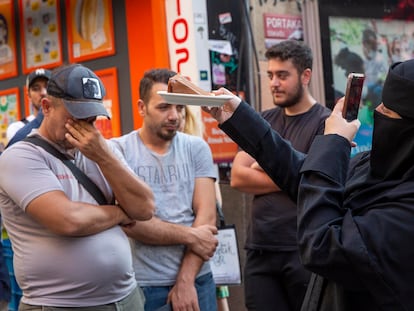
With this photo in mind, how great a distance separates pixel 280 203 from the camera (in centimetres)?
444

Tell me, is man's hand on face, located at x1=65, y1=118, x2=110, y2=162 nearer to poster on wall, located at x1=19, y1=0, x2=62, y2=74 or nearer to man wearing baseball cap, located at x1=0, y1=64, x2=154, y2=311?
man wearing baseball cap, located at x1=0, y1=64, x2=154, y2=311

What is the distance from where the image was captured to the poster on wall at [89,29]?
718cm

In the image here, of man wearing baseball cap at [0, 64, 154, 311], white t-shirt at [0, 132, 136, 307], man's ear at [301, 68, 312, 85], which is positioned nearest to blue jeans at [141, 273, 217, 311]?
man wearing baseball cap at [0, 64, 154, 311]

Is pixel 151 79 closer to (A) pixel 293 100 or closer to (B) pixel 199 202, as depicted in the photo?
(B) pixel 199 202

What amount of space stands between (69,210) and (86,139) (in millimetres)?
335

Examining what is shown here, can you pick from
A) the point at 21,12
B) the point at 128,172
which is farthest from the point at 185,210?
the point at 21,12

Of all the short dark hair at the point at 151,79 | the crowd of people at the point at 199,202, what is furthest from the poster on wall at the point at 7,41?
the short dark hair at the point at 151,79

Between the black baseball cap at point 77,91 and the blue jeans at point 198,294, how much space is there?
116 centimetres

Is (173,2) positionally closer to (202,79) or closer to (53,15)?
(202,79)

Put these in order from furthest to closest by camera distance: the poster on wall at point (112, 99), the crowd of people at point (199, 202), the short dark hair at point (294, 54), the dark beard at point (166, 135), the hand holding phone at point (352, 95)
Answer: the poster on wall at point (112, 99) → the short dark hair at point (294, 54) → the dark beard at point (166, 135) → the hand holding phone at point (352, 95) → the crowd of people at point (199, 202)

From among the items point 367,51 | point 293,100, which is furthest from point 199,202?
point 367,51

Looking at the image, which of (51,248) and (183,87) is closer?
(183,87)

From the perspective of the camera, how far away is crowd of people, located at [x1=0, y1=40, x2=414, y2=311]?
2.31 m

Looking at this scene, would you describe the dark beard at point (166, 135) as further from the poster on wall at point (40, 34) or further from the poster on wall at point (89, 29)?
the poster on wall at point (40, 34)
